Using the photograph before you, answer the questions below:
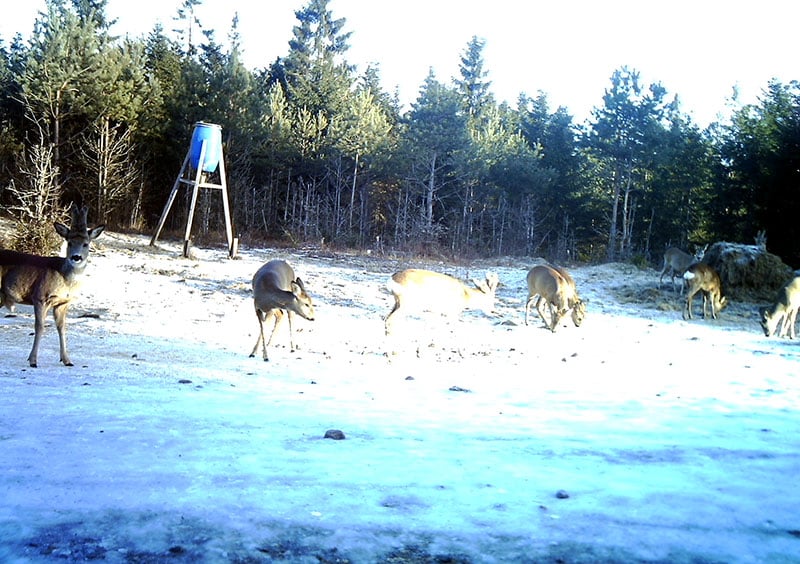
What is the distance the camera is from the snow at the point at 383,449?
2.87 m

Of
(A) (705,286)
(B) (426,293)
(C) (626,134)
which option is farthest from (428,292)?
(C) (626,134)

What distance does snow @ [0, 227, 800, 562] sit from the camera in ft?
9.41

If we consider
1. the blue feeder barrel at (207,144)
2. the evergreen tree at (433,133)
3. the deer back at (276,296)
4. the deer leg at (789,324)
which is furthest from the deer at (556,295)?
the evergreen tree at (433,133)

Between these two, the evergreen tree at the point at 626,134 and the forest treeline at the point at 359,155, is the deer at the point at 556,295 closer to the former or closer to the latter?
the forest treeline at the point at 359,155

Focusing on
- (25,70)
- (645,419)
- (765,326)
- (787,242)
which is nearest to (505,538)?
(645,419)

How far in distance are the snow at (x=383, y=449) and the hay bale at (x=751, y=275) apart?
30.7ft

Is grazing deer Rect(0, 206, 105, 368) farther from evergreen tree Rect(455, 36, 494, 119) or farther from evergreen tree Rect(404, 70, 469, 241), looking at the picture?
evergreen tree Rect(455, 36, 494, 119)

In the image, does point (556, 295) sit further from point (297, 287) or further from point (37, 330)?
point (37, 330)

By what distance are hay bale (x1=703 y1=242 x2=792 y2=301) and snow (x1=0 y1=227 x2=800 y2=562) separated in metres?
9.36

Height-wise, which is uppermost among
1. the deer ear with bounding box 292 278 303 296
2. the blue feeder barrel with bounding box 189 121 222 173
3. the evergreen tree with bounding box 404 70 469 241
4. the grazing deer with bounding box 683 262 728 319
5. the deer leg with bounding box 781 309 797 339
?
the evergreen tree with bounding box 404 70 469 241

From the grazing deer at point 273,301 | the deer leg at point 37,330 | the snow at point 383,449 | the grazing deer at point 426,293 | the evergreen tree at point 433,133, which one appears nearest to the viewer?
the snow at point 383,449

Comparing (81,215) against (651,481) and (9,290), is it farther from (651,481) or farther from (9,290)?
(651,481)

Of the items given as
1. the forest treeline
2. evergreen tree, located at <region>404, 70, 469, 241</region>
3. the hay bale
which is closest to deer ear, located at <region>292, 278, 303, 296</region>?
the hay bale

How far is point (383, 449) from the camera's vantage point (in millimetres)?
4570
